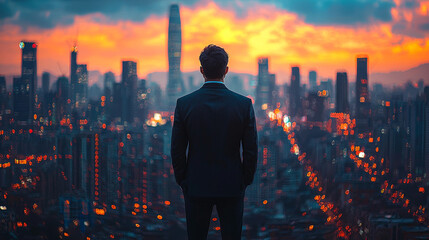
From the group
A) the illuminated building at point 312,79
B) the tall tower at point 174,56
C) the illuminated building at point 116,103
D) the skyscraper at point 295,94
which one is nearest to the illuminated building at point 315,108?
the illuminated building at point 312,79

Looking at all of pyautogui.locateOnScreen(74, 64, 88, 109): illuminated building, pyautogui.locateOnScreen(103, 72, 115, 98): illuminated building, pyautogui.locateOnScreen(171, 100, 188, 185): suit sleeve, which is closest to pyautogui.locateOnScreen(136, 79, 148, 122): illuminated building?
pyautogui.locateOnScreen(103, 72, 115, 98): illuminated building

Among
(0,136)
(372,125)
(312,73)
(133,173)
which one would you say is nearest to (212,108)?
(0,136)

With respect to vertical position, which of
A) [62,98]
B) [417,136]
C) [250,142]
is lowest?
[417,136]

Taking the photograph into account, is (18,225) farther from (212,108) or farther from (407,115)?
(407,115)

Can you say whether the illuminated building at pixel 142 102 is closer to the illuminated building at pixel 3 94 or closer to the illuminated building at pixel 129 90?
the illuminated building at pixel 129 90

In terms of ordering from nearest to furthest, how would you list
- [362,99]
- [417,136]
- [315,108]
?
[417,136] < [362,99] < [315,108]

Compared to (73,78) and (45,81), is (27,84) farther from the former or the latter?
(73,78)

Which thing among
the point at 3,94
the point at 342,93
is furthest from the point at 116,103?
the point at 342,93
